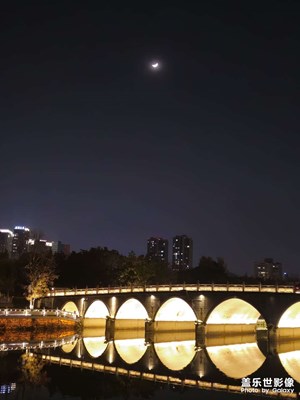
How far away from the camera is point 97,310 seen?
69.6 meters

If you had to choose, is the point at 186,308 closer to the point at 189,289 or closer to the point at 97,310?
the point at 189,289

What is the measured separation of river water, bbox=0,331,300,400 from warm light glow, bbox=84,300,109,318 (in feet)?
56.0

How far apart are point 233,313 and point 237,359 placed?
23280 millimetres

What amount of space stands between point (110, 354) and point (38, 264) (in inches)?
A: 1226

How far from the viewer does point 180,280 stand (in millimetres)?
94000

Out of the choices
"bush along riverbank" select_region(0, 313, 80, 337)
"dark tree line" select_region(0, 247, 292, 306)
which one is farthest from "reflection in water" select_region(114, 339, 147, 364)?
"dark tree line" select_region(0, 247, 292, 306)

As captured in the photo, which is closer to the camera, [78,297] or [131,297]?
[131,297]

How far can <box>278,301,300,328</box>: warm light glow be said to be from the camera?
52.9m

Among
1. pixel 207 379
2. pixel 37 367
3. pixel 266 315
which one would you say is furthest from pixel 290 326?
pixel 37 367

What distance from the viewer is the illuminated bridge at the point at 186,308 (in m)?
53.2

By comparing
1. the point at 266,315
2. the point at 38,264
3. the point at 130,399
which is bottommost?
the point at 130,399

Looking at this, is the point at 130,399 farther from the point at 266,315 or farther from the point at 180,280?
the point at 180,280

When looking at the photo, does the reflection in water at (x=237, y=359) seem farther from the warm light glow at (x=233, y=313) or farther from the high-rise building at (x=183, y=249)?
the high-rise building at (x=183, y=249)

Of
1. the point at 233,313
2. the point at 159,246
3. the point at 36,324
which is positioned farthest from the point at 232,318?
the point at 159,246
